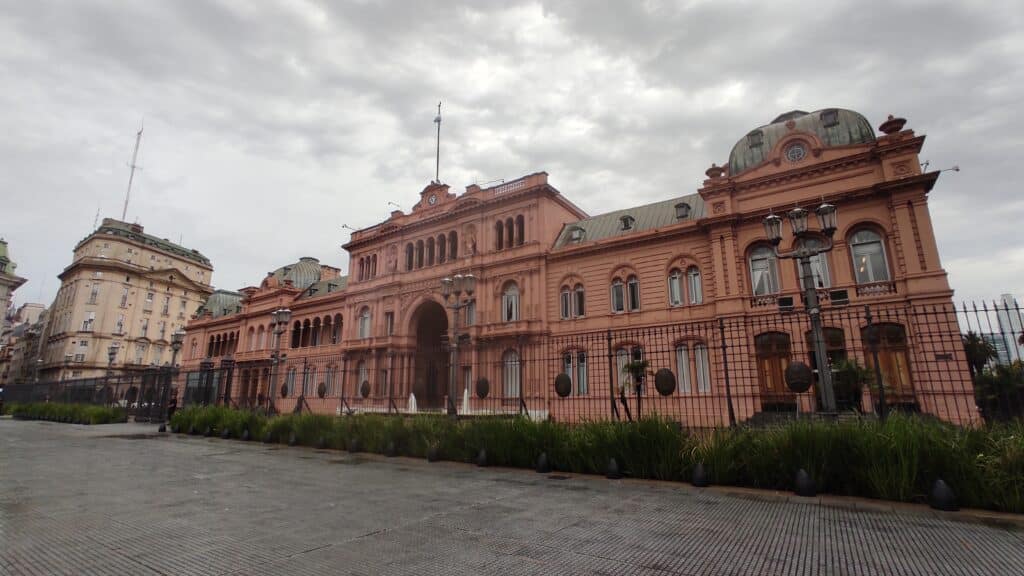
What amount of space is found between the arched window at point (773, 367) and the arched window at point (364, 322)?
86.7 feet

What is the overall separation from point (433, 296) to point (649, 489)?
85.6 feet

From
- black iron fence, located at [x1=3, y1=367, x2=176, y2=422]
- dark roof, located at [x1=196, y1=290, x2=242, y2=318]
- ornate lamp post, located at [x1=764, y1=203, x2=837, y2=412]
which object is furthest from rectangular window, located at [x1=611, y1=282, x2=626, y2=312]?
dark roof, located at [x1=196, y1=290, x2=242, y2=318]

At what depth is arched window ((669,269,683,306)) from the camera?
24.4 metres

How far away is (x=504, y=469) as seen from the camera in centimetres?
1023

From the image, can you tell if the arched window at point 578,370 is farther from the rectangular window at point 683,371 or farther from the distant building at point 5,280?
the distant building at point 5,280

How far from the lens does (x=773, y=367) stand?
20609 mm

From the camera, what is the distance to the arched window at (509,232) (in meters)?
30.7

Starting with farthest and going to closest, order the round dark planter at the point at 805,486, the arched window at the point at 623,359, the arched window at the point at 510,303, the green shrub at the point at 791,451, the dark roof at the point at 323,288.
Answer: the dark roof at the point at 323,288 < the arched window at the point at 510,303 < the arched window at the point at 623,359 < the round dark planter at the point at 805,486 < the green shrub at the point at 791,451

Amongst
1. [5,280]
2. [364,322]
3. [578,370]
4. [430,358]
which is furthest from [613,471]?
[5,280]

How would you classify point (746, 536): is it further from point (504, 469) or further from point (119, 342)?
point (119, 342)

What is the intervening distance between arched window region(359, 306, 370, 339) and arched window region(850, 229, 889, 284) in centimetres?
3025

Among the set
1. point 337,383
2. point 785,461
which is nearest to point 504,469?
point 785,461

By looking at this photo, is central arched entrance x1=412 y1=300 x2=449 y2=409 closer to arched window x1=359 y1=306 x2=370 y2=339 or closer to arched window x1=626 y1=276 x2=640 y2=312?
arched window x1=359 y1=306 x2=370 y2=339

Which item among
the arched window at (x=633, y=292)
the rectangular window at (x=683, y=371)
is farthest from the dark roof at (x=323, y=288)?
the rectangular window at (x=683, y=371)
